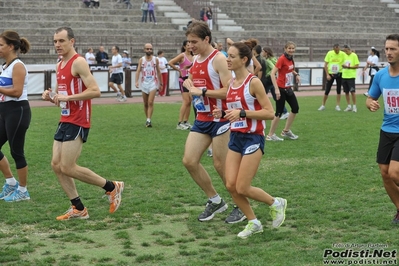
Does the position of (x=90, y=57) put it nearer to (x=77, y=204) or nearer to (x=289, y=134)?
(x=289, y=134)

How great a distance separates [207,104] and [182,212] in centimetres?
130

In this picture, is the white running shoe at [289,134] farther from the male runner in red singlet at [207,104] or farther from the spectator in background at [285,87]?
the male runner in red singlet at [207,104]

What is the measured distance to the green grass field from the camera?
634cm

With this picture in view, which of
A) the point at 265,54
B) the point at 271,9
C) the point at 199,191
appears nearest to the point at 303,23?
the point at 271,9

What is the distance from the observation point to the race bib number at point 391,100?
6996 millimetres

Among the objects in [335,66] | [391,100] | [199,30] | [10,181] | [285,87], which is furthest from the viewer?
[335,66]

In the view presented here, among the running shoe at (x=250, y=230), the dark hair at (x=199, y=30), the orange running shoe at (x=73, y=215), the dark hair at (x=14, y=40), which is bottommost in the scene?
the orange running shoe at (x=73, y=215)

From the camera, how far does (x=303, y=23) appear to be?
41.3 metres

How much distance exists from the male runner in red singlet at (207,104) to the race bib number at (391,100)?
1630 mm

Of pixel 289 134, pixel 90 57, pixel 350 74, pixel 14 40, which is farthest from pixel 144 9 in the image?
pixel 14 40

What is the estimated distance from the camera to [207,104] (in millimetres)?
7680

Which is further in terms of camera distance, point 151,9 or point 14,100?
point 151,9

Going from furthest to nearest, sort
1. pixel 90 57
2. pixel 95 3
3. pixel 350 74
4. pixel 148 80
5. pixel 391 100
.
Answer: pixel 95 3 → pixel 90 57 → pixel 350 74 → pixel 148 80 → pixel 391 100

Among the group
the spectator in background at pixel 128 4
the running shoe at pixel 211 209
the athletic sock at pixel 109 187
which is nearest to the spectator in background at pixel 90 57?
the spectator in background at pixel 128 4
